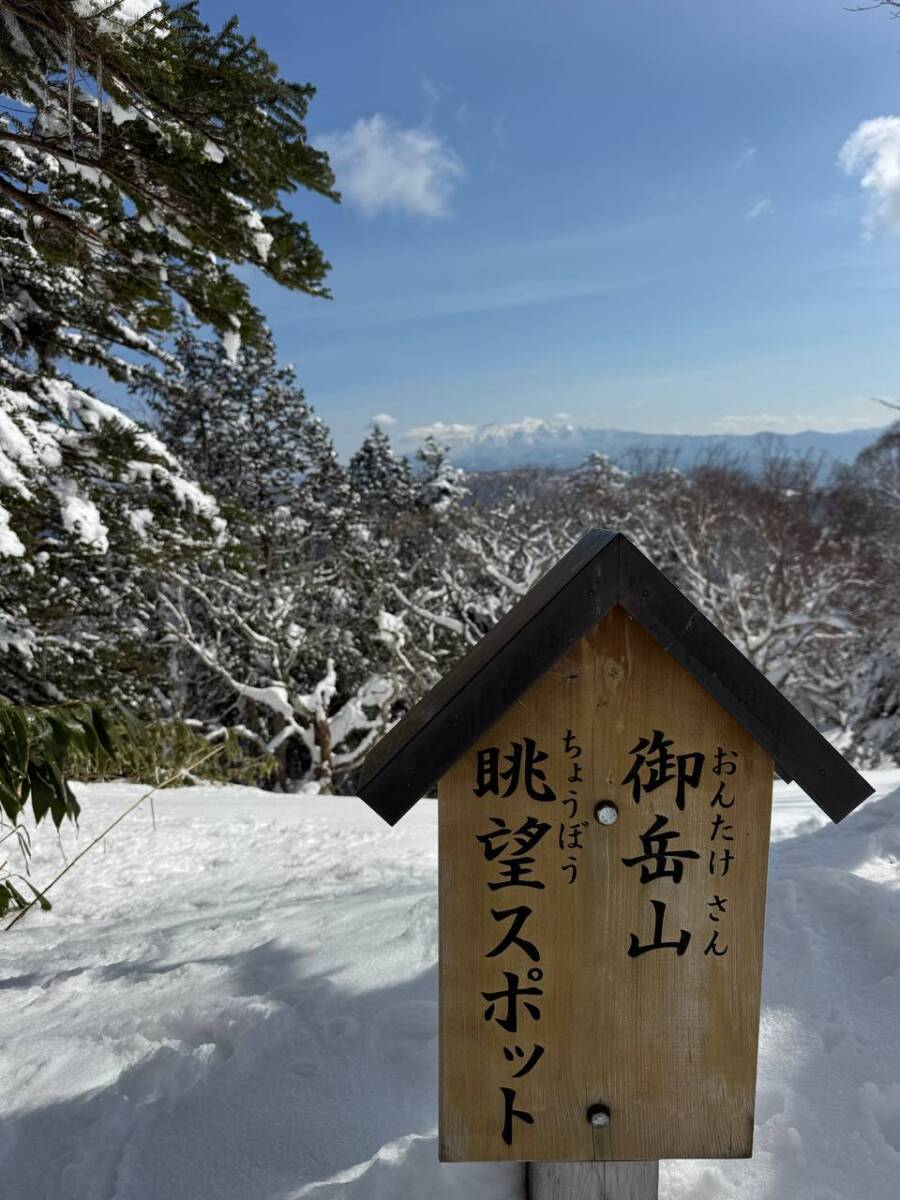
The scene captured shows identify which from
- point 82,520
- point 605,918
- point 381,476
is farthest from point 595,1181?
point 381,476

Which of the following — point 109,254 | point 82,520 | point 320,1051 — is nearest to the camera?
point 320,1051

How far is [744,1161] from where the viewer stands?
1.91 meters

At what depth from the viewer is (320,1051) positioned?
7.73 feet

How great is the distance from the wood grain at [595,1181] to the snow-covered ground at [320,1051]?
0.20 m

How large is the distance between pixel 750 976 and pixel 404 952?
1.78 metres

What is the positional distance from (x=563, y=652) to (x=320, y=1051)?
5.85 feet

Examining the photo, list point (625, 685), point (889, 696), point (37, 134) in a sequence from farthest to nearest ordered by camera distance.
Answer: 1. point (889, 696)
2. point (37, 134)
3. point (625, 685)

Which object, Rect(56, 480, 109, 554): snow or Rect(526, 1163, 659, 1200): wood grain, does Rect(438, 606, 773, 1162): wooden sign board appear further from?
Rect(56, 480, 109, 554): snow

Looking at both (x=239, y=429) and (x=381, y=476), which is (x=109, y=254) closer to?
(x=239, y=429)

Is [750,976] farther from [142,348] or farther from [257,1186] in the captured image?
[142,348]

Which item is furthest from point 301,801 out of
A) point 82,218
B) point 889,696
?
point 889,696

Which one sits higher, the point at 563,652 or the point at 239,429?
the point at 239,429

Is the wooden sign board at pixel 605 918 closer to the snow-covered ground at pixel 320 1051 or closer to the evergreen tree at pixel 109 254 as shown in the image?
the snow-covered ground at pixel 320 1051

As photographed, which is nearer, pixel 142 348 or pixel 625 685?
pixel 625 685
